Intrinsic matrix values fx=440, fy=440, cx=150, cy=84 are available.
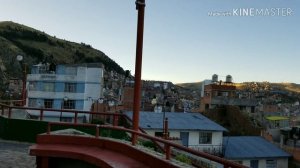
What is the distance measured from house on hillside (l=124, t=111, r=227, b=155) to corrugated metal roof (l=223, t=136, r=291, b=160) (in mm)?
1173

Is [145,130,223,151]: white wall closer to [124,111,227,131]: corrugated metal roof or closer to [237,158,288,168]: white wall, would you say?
[124,111,227,131]: corrugated metal roof

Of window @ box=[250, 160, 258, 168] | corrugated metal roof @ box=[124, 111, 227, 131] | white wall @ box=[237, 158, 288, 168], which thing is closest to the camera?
corrugated metal roof @ box=[124, 111, 227, 131]

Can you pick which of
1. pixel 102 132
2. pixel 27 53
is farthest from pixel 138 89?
pixel 27 53

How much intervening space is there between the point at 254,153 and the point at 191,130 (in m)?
7.28

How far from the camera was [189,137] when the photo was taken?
46.9 metres

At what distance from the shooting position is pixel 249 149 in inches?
1885

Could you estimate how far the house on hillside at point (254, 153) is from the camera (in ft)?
152

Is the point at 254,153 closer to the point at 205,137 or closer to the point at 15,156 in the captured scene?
the point at 205,137

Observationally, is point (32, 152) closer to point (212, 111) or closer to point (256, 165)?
point (256, 165)

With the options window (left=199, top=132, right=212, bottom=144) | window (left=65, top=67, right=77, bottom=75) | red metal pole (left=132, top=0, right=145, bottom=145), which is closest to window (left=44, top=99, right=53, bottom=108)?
window (left=65, top=67, right=77, bottom=75)

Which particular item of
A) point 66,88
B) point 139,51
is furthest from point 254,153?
point 139,51

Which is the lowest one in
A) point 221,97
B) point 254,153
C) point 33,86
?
point 254,153

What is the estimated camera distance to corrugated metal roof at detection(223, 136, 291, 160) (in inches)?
1826

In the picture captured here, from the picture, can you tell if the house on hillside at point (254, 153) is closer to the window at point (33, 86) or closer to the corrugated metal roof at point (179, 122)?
the corrugated metal roof at point (179, 122)
